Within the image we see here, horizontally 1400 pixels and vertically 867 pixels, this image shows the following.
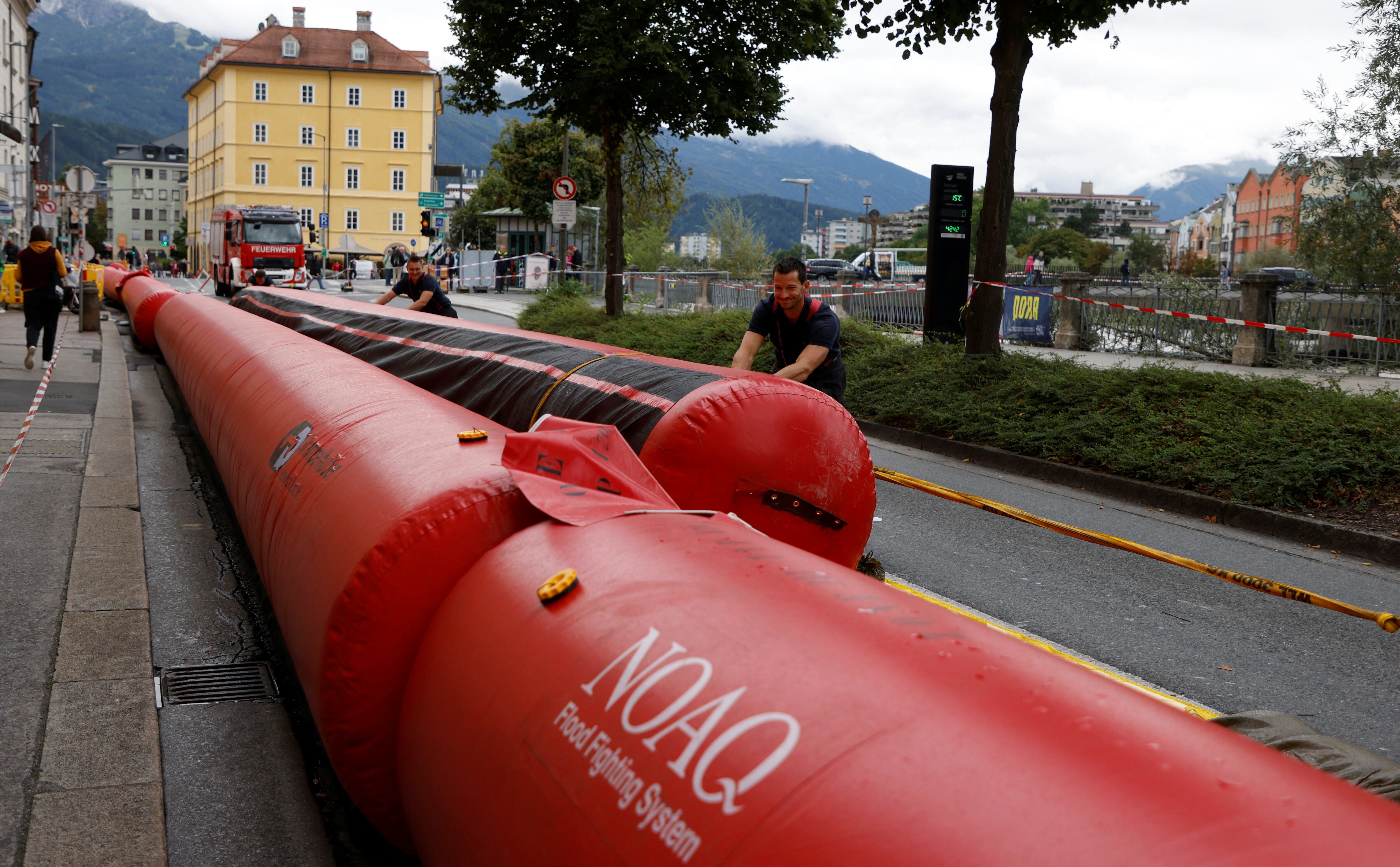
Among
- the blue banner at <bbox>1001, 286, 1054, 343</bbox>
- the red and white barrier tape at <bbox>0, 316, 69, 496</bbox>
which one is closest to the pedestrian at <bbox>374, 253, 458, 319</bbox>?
the red and white barrier tape at <bbox>0, 316, 69, 496</bbox>

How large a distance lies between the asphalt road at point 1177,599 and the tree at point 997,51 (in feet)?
14.2

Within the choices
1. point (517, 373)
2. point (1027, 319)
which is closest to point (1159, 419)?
point (517, 373)

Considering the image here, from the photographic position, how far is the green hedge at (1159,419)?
8344 mm

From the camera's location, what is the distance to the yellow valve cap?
2.11 m

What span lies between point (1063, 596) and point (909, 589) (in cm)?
82

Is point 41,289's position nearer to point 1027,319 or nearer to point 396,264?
point 1027,319

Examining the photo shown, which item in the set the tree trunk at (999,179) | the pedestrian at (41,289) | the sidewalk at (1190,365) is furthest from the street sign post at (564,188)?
the tree trunk at (999,179)

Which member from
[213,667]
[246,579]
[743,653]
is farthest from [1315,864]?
[246,579]

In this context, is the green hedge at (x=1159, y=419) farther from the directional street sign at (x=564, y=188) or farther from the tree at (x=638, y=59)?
the directional street sign at (x=564, y=188)

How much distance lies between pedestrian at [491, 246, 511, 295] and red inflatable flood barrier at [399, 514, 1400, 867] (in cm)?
4439

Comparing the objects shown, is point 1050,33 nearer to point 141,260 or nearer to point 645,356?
point 645,356

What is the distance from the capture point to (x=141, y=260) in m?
103

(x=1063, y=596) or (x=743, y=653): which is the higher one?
(x=743, y=653)

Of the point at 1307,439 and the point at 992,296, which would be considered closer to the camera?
the point at 1307,439
